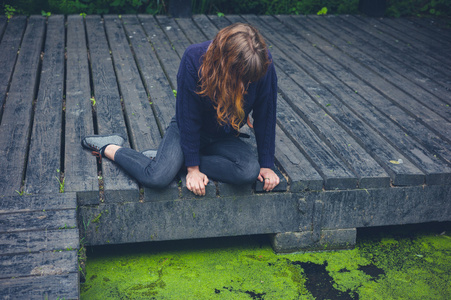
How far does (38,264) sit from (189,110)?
948mm

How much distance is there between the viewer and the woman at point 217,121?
2.03 meters

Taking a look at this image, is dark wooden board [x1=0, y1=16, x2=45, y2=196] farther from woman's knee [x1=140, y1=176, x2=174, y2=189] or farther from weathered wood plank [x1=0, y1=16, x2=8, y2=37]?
woman's knee [x1=140, y1=176, x2=174, y2=189]

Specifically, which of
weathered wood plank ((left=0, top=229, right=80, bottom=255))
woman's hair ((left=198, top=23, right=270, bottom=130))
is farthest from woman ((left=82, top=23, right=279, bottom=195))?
weathered wood plank ((left=0, top=229, right=80, bottom=255))

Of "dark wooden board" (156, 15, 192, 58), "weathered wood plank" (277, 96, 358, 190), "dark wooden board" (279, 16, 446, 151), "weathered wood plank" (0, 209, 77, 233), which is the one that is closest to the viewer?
"weathered wood plank" (0, 209, 77, 233)

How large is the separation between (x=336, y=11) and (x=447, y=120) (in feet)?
10.7

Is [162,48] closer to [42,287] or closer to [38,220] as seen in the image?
[38,220]

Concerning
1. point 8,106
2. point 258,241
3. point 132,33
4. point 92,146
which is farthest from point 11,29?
point 258,241

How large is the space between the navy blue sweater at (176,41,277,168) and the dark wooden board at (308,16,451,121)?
4.98 ft

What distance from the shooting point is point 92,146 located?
266 cm

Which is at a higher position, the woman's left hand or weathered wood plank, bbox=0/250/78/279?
the woman's left hand

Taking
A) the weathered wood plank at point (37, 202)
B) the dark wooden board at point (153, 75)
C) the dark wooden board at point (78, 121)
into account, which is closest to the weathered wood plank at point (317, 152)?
the dark wooden board at point (153, 75)

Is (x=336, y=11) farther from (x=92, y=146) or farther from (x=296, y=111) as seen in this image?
(x=92, y=146)

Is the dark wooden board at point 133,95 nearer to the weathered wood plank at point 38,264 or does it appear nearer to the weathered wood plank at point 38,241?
the weathered wood plank at point 38,241

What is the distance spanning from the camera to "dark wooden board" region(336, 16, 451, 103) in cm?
384
